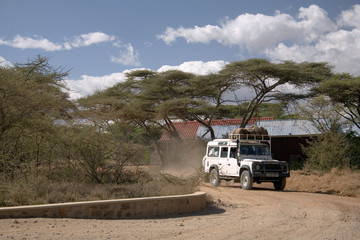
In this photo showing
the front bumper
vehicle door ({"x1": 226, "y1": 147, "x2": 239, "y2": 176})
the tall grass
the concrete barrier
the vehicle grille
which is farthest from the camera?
vehicle door ({"x1": 226, "y1": 147, "x2": 239, "y2": 176})

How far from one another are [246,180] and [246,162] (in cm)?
78

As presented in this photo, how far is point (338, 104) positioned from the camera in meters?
27.1

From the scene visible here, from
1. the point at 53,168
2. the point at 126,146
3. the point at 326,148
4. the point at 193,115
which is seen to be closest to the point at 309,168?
the point at 326,148

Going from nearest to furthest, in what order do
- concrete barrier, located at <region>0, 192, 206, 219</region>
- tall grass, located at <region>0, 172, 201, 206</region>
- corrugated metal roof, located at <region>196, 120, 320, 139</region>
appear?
1. concrete barrier, located at <region>0, 192, 206, 219</region>
2. tall grass, located at <region>0, 172, 201, 206</region>
3. corrugated metal roof, located at <region>196, 120, 320, 139</region>

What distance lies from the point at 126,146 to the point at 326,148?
1388 cm

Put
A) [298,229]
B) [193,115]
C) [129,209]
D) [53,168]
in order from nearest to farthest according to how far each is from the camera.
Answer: [298,229], [129,209], [53,168], [193,115]

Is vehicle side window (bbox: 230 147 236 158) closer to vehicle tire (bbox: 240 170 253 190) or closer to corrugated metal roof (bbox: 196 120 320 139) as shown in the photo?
vehicle tire (bbox: 240 170 253 190)

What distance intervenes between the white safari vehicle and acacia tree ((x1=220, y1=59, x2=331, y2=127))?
9.38 meters

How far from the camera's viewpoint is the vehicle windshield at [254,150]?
19.0 metres

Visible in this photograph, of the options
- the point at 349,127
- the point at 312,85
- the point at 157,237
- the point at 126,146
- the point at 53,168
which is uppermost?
the point at 312,85

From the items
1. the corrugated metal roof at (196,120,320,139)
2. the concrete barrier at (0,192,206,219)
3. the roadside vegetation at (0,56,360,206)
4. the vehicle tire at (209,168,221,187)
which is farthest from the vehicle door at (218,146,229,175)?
the corrugated metal roof at (196,120,320,139)

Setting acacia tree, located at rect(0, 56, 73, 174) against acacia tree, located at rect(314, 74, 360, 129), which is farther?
acacia tree, located at rect(314, 74, 360, 129)

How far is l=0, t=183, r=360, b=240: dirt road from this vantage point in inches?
307

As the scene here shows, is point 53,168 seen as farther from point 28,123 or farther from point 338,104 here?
point 338,104
